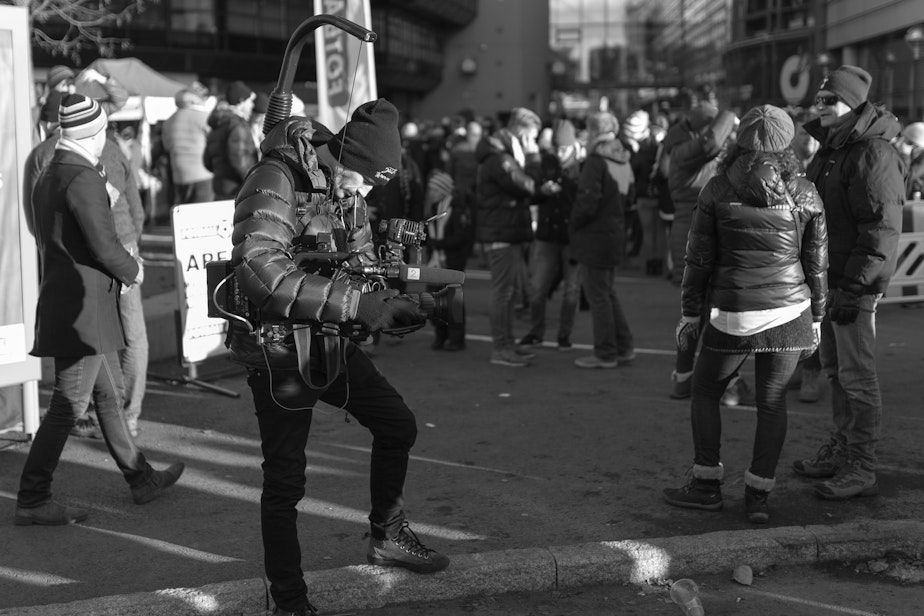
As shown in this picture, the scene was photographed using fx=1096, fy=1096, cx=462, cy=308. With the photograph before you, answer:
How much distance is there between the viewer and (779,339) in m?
4.98

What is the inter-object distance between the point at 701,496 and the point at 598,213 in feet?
11.8

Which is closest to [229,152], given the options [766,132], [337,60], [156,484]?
[337,60]

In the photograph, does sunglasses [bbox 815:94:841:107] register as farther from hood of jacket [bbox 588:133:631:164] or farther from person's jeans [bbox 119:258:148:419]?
person's jeans [bbox 119:258:148:419]

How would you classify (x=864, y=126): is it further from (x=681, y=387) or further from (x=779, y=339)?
(x=681, y=387)

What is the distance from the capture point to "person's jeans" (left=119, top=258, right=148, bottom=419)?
22.1 ft

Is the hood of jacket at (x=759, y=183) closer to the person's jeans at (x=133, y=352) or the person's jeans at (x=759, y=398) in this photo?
the person's jeans at (x=759, y=398)

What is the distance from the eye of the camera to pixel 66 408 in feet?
17.1

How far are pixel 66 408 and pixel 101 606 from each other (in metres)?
1.38

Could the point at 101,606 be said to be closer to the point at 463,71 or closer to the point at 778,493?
A: the point at 778,493

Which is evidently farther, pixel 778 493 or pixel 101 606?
pixel 778 493

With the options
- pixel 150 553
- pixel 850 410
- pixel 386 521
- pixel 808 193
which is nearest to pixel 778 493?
pixel 850 410

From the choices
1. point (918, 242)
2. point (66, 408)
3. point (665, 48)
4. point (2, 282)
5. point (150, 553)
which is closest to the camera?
point (150, 553)

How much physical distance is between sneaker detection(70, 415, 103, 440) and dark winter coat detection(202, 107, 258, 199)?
359 cm

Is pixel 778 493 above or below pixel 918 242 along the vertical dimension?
below
